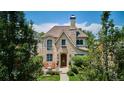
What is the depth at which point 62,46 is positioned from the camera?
21.3 feet

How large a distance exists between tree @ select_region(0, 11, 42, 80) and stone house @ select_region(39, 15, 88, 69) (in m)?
0.12

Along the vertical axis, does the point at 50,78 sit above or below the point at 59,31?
below

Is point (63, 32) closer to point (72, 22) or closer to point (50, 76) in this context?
point (72, 22)

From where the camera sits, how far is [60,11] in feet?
20.9

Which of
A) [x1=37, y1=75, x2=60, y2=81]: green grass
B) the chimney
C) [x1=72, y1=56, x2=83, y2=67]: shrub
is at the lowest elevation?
[x1=37, y1=75, x2=60, y2=81]: green grass

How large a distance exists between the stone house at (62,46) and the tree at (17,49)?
116 mm

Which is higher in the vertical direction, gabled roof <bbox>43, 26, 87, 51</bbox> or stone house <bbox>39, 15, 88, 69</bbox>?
gabled roof <bbox>43, 26, 87, 51</bbox>

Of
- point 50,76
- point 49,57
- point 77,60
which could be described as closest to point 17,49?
point 49,57

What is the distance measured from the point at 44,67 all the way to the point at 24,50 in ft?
1.01

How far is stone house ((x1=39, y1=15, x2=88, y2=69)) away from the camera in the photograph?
6445mm

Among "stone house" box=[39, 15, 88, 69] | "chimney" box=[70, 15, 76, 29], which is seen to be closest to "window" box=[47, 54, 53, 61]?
"stone house" box=[39, 15, 88, 69]

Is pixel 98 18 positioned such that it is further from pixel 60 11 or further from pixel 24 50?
pixel 24 50

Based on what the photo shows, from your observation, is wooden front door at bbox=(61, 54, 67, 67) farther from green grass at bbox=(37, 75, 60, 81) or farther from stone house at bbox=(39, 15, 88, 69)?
green grass at bbox=(37, 75, 60, 81)

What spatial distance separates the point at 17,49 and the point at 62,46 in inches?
20.7
